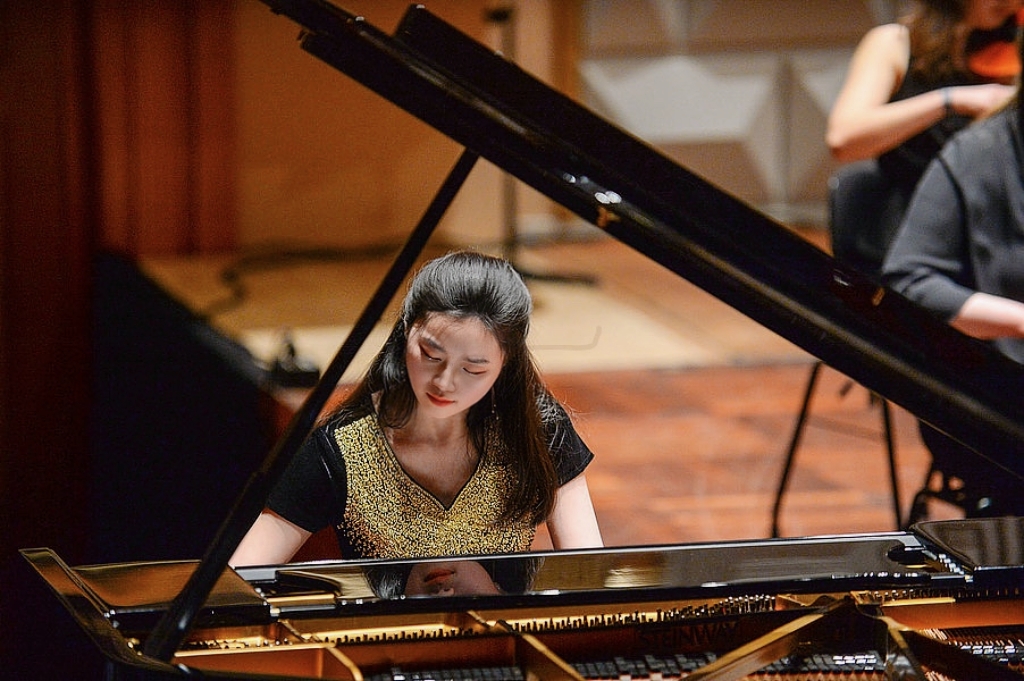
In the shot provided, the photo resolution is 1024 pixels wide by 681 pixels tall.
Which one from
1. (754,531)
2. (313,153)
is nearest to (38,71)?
(313,153)

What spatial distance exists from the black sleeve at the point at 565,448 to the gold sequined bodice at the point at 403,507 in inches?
2.5

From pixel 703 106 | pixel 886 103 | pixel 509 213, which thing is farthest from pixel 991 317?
pixel 703 106

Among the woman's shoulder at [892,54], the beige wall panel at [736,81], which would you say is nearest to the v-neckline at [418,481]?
the woman's shoulder at [892,54]

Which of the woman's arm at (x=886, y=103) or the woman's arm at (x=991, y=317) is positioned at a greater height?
the woman's arm at (x=886, y=103)

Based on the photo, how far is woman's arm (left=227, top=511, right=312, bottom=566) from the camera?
5.56 ft

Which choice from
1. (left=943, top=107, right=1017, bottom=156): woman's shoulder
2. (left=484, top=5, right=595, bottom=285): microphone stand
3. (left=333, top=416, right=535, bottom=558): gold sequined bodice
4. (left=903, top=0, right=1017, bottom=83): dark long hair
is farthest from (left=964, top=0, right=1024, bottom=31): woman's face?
(left=484, top=5, right=595, bottom=285): microphone stand

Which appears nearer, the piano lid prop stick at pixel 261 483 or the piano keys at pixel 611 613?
the piano lid prop stick at pixel 261 483

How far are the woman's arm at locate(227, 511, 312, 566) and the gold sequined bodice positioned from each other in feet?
0.21

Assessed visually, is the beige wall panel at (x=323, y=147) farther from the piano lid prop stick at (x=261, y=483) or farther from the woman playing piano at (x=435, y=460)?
the piano lid prop stick at (x=261, y=483)

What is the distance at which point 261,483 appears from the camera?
4.27 feet

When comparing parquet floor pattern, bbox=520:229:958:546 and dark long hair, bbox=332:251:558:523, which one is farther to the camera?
parquet floor pattern, bbox=520:229:958:546

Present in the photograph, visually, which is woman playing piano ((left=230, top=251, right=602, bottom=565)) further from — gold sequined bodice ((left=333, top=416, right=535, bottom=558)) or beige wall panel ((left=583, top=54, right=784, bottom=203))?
beige wall panel ((left=583, top=54, right=784, bottom=203))

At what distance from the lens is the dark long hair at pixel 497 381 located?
5.44 feet

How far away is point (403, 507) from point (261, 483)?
43 cm
